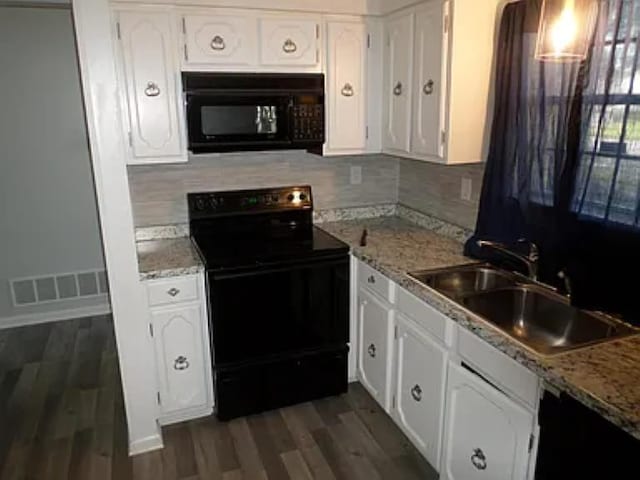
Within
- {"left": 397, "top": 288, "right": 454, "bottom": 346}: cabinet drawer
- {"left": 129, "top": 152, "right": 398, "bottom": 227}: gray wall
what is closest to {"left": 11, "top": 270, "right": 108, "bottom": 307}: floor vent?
{"left": 129, "top": 152, "right": 398, "bottom": 227}: gray wall

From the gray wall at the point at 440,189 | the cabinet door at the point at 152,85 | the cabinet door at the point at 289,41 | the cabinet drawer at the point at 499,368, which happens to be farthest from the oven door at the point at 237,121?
the cabinet drawer at the point at 499,368

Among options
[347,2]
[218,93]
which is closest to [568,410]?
[218,93]

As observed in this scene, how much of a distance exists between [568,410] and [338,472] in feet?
4.08

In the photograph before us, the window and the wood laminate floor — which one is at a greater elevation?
the window

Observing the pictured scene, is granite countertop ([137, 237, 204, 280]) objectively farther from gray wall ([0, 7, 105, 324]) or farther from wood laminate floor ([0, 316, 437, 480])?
gray wall ([0, 7, 105, 324])

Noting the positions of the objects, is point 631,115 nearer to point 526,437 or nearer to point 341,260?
point 526,437

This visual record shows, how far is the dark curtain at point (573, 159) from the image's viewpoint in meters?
1.71

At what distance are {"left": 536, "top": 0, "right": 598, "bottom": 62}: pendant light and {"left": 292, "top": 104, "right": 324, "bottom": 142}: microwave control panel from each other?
1.22 meters

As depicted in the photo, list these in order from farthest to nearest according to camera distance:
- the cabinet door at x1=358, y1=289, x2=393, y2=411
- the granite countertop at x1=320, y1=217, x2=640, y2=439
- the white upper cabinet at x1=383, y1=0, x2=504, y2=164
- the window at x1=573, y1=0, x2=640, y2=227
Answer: the cabinet door at x1=358, y1=289, x2=393, y2=411, the white upper cabinet at x1=383, y1=0, x2=504, y2=164, the window at x1=573, y1=0, x2=640, y2=227, the granite countertop at x1=320, y1=217, x2=640, y2=439

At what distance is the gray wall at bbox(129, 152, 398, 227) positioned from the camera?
2.87 metres

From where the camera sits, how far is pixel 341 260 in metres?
2.64

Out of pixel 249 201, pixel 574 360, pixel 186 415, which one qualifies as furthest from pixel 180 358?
pixel 574 360

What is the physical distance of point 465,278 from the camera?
91.8 inches

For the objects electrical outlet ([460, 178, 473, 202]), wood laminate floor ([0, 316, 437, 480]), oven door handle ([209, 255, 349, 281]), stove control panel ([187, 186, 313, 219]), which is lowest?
wood laminate floor ([0, 316, 437, 480])
